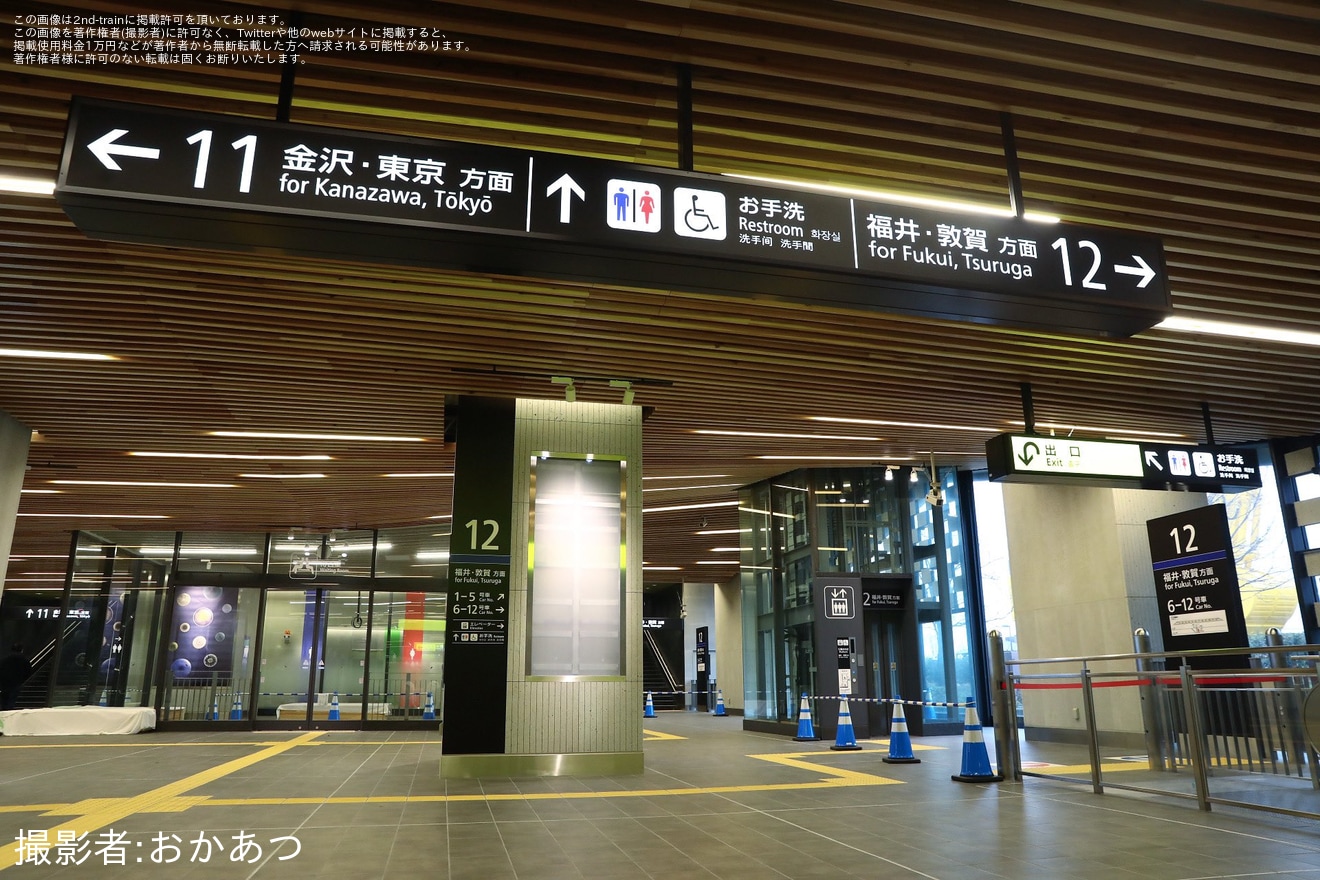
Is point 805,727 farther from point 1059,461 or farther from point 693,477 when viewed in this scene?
point 1059,461

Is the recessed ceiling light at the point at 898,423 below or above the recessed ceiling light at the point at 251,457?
above

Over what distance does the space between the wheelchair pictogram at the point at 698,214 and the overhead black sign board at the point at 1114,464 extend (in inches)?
201

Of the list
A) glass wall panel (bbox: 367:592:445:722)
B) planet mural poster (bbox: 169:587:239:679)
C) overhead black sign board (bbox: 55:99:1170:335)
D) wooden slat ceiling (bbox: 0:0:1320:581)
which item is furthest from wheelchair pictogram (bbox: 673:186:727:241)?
planet mural poster (bbox: 169:587:239:679)

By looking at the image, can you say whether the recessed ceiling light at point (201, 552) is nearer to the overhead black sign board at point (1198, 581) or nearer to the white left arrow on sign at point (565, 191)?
the overhead black sign board at point (1198, 581)

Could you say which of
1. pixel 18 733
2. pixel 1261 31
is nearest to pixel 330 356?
pixel 1261 31

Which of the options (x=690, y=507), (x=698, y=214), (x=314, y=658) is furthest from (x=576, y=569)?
(x=314, y=658)

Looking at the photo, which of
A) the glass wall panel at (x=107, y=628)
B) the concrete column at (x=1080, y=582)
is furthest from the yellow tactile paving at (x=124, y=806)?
the concrete column at (x=1080, y=582)

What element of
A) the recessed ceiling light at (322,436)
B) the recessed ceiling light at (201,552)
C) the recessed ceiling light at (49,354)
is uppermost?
the recessed ceiling light at (49,354)

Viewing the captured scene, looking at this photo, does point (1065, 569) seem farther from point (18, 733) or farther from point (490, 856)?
point (18, 733)

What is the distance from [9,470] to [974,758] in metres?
9.91

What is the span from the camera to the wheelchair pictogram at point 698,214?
3.41m

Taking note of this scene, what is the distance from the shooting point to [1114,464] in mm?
7844

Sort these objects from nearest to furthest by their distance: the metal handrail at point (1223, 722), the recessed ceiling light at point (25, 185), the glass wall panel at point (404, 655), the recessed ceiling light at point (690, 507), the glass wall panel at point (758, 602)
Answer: the recessed ceiling light at point (25, 185) → the metal handrail at point (1223, 722) → the glass wall panel at point (758, 602) → the glass wall panel at point (404, 655) → the recessed ceiling light at point (690, 507)

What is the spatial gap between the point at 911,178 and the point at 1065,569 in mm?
8971
